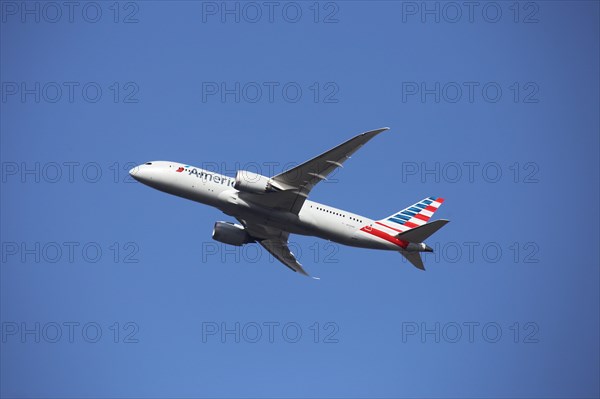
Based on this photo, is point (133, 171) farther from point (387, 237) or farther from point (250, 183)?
point (387, 237)

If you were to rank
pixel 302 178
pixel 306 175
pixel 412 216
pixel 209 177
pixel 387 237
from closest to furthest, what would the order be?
pixel 306 175 → pixel 302 178 → pixel 209 177 → pixel 387 237 → pixel 412 216

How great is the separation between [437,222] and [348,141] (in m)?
7.74

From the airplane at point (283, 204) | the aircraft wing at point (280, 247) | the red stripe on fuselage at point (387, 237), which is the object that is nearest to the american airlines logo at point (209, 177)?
the airplane at point (283, 204)

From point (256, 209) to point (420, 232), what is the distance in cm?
1144

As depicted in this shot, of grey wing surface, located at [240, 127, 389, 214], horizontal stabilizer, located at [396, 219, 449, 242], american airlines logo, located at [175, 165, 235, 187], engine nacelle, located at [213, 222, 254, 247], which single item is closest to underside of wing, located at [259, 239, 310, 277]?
engine nacelle, located at [213, 222, 254, 247]

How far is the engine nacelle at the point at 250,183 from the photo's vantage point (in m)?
42.2

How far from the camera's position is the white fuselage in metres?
43.7

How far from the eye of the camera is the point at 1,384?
286 feet

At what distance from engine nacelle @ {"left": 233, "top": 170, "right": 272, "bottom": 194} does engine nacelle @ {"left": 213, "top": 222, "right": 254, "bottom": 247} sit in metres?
8.32

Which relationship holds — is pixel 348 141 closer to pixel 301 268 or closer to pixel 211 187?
pixel 211 187

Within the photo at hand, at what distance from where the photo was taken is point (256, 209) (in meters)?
43.9

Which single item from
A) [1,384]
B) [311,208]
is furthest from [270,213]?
[1,384]

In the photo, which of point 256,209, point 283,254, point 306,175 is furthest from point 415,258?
point 283,254

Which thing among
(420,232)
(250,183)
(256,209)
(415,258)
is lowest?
(415,258)
